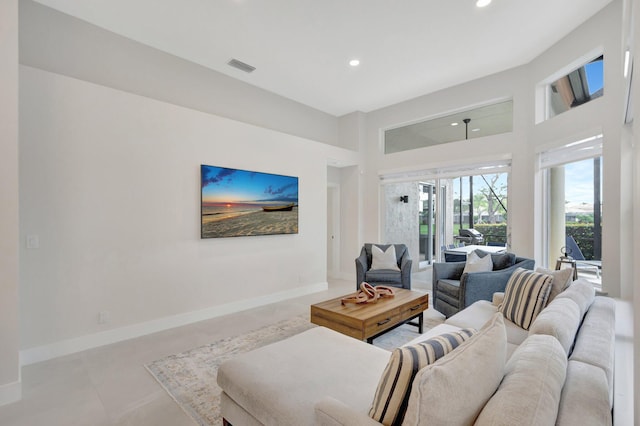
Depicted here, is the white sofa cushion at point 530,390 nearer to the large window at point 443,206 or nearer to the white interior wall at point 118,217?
the white interior wall at point 118,217

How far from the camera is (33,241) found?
9.35 feet

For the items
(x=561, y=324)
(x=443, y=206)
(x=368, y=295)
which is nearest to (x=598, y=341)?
(x=561, y=324)

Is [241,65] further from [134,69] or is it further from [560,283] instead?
[560,283]

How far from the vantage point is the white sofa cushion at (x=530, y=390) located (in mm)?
875

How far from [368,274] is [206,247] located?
7.80 feet

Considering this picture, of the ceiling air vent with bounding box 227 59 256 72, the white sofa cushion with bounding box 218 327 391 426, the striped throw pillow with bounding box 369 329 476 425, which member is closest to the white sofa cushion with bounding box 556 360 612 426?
the striped throw pillow with bounding box 369 329 476 425

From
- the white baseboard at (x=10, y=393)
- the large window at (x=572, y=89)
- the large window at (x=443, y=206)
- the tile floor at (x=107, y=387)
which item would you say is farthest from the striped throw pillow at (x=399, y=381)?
the large window at (x=443, y=206)

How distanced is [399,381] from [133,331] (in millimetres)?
3393

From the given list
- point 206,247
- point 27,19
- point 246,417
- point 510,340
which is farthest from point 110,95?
point 510,340

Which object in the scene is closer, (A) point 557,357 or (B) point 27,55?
(A) point 557,357

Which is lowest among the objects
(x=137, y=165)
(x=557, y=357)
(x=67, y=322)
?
(x=67, y=322)

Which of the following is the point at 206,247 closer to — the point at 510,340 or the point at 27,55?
the point at 27,55

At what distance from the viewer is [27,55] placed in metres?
3.14

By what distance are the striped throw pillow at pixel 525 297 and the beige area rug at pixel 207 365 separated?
1.13 meters
